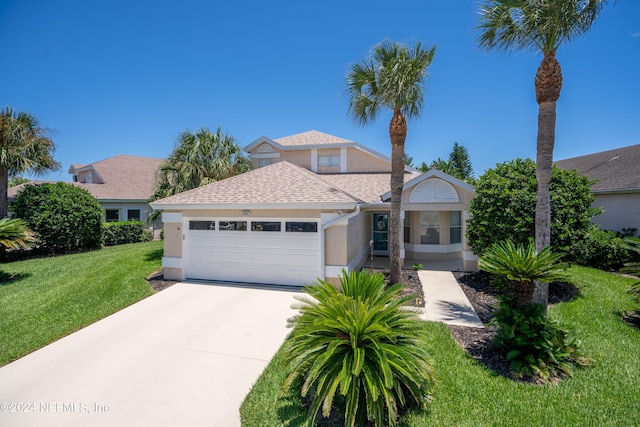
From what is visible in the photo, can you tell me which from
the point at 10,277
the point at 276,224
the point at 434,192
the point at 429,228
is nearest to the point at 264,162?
the point at 276,224

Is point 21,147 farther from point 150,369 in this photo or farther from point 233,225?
point 150,369

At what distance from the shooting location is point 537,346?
4.90 meters

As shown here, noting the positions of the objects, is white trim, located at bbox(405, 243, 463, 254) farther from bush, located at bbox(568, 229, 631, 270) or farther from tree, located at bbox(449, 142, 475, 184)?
tree, located at bbox(449, 142, 475, 184)

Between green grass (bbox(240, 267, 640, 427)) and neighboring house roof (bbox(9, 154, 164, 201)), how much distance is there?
70.7 feet

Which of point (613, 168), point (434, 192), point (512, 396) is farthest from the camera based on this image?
point (613, 168)

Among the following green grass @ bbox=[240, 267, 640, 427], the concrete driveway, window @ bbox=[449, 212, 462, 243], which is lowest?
the concrete driveway

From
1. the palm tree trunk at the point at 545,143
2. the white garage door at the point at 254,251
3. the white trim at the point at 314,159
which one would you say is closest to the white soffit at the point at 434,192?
the palm tree trunk at the point at 545,143

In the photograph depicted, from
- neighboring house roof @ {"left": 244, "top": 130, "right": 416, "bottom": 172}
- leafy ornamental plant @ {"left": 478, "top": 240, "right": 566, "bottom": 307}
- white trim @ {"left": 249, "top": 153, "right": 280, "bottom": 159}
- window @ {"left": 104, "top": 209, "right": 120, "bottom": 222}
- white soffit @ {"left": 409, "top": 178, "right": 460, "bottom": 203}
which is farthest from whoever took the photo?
window @ {"left": 104, "top": 209, "right": 120, "bottom": 222}

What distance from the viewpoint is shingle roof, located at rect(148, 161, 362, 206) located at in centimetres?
959

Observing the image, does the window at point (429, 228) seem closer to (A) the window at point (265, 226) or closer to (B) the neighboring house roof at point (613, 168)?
(B) the neighboring house roof at point (613, 168)

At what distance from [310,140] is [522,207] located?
41.5 ft

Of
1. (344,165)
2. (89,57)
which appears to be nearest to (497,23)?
(344,165)

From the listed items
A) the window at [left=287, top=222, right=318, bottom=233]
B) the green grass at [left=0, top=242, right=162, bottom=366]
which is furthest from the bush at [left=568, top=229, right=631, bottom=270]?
the green grass at [left=0, top=242, right=162, bottom=366]

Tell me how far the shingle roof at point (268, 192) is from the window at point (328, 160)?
5.25 meters
